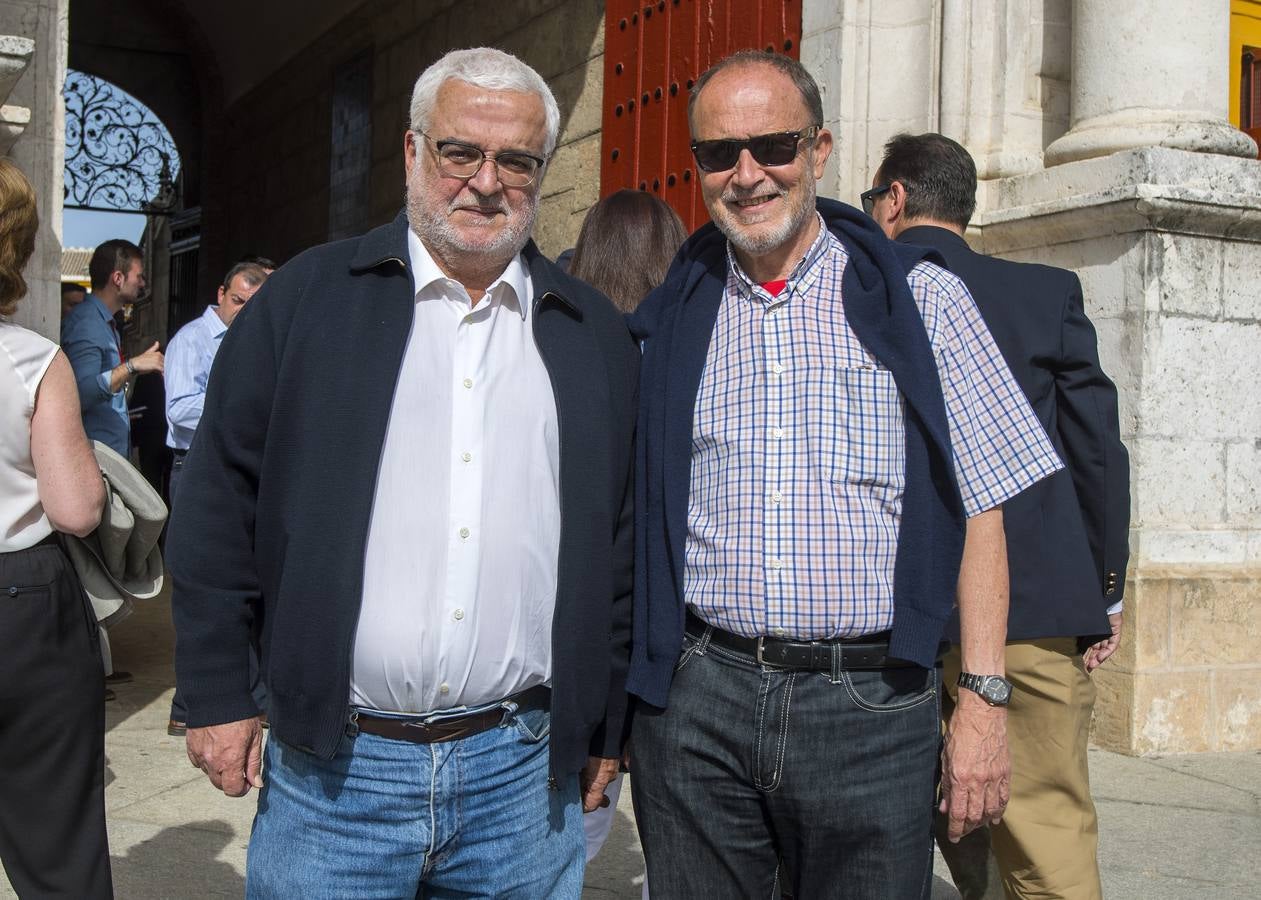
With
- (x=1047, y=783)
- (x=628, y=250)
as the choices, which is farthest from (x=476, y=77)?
(x=1047, y=783)

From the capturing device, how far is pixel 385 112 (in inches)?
437

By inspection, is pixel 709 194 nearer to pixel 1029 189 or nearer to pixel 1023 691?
pixel 1023 691

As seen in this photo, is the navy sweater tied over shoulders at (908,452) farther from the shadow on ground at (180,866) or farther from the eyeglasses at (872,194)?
the shadow on ground at (180,866)

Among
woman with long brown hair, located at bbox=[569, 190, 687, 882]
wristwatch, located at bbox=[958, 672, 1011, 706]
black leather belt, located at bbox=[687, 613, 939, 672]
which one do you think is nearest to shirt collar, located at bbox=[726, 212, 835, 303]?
black leather belt, located at bbox=[687, 613, 939, 672]

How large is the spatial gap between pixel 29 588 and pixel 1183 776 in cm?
379

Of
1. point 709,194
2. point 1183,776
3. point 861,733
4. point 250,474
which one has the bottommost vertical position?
point 1183,776

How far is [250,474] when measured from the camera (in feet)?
6.66

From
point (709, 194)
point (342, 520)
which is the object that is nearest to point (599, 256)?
point (709, 194)

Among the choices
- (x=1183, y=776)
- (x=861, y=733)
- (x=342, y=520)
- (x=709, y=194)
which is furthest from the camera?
(x=1183, y=776)

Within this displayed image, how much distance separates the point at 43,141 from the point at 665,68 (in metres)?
3.63

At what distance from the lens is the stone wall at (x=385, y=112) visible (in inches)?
341

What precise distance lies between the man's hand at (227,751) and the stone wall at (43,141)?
3296mm

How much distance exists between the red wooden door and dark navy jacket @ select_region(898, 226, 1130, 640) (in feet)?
12.2

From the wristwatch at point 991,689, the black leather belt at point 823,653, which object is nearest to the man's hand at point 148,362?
the black leather belt at point 823,653
